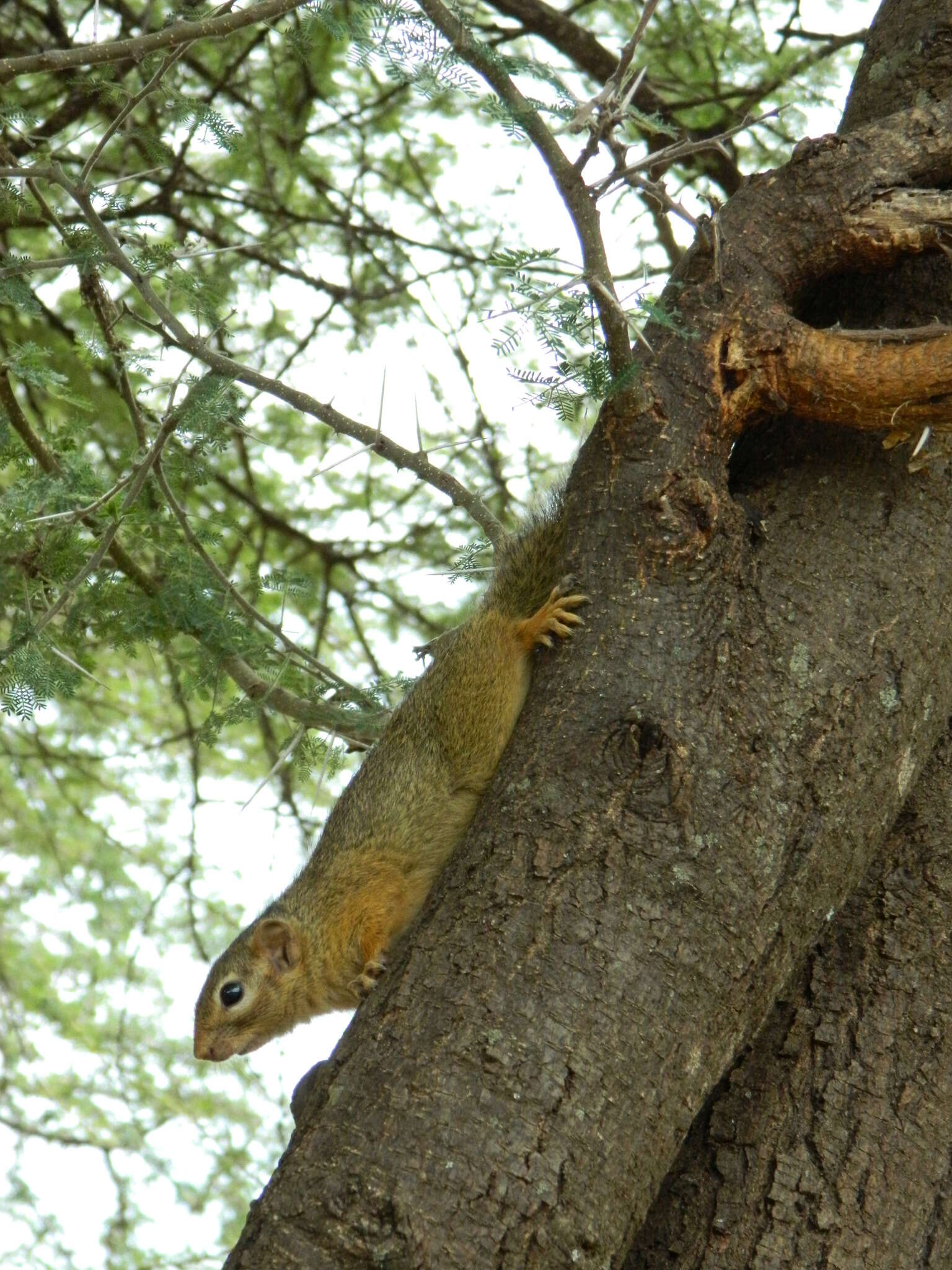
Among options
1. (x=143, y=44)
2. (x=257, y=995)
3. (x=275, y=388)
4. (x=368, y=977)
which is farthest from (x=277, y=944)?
(x=143, y=44)

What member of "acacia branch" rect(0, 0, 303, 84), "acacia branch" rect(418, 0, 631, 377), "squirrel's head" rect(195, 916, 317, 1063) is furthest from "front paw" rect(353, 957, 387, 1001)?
"acacia branch" rect(0, 0, 303, 84)

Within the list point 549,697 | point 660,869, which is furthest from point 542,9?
point 660,869

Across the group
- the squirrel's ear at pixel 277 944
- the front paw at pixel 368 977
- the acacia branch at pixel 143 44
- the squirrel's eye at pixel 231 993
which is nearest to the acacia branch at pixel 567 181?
the acacia branch at pixel 143 44

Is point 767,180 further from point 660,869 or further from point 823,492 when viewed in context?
point 660,869

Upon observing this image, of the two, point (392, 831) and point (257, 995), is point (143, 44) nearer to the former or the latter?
point (392, 831)

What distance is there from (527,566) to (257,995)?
1.50 metres

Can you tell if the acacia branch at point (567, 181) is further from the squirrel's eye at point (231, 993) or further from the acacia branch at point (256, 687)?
the squirrel's eye at point (231, 993)

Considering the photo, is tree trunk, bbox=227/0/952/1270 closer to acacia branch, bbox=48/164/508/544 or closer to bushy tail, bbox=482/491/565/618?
acacia branch, bbox=48/164/508/544

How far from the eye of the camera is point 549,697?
2.57m

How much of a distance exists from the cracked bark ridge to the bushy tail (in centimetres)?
Result: 112

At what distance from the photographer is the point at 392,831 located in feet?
11.9

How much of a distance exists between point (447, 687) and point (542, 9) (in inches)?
110

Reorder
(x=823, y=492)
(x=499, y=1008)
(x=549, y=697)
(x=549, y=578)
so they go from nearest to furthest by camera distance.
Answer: (x=499, y=1008) < (x=549, y=697) < (x=823, y=492) < (x=549, y=578)

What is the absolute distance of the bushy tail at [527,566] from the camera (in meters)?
3.40
